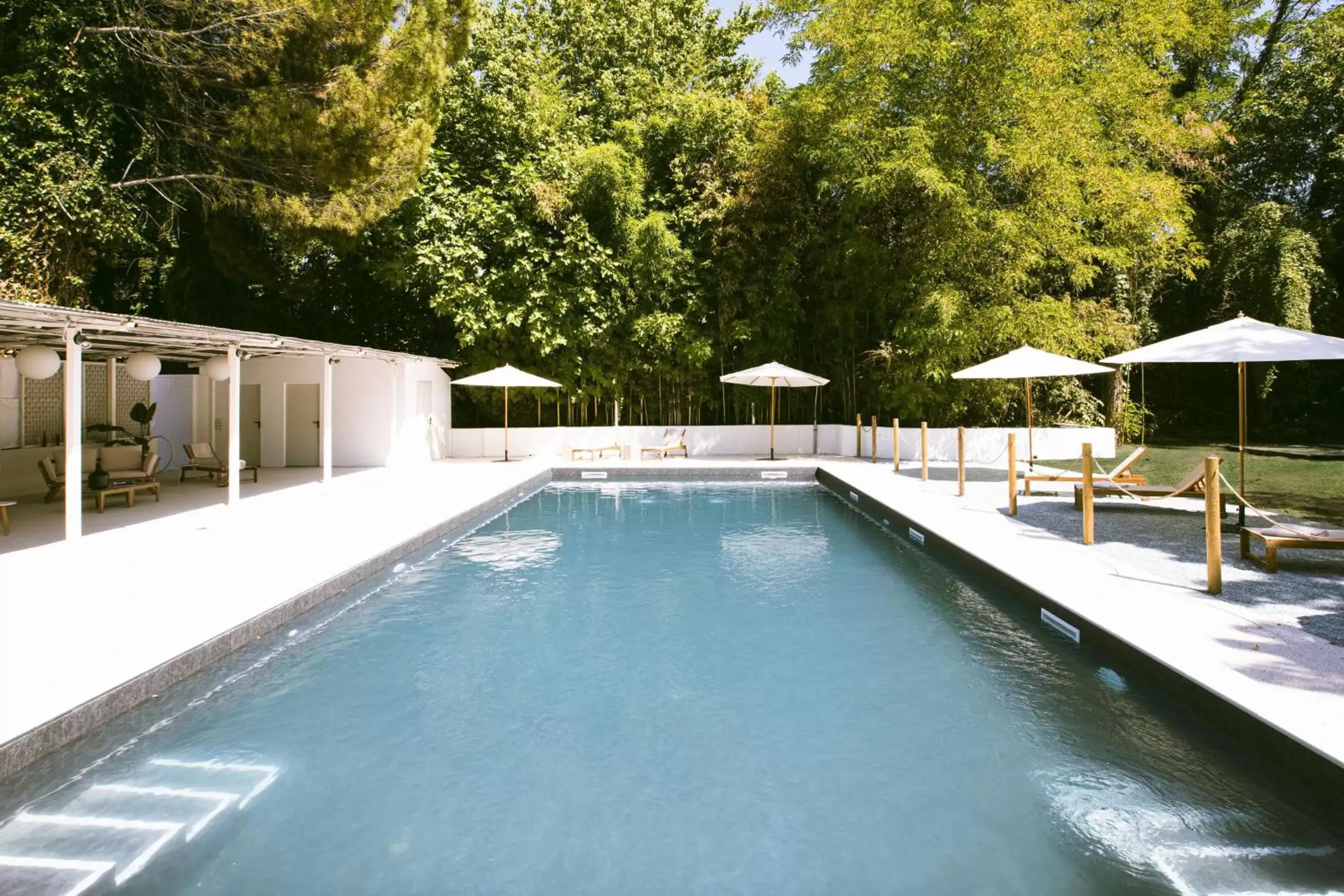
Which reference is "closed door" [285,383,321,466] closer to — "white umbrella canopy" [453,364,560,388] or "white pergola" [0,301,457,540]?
"white pergola" [0,301,457,540]

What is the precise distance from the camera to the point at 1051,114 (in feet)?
35.3

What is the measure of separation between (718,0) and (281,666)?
72.3 feet

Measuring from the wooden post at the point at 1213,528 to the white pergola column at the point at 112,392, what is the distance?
12.6 metres

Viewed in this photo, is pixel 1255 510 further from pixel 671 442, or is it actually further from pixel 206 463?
pixel 206 463

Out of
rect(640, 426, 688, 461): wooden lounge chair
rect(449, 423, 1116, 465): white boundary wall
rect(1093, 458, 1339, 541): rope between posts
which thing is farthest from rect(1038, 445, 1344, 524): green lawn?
rect(640, 426, 688, 461): wooden lounge chair

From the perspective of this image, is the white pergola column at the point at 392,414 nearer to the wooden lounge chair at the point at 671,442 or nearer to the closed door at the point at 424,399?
the closed door at the point at 424,399

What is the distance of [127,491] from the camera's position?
7980 millimetres

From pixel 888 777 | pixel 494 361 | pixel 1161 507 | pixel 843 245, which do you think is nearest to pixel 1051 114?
pixel 843 245

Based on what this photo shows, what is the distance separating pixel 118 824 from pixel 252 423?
455 inches

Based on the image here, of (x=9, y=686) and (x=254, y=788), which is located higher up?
(x=9, y=686)

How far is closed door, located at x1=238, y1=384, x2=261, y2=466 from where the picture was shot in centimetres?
1273

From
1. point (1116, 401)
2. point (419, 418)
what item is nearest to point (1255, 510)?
point (1116, 401)

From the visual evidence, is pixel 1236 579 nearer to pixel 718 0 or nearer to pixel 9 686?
pixel 9 686

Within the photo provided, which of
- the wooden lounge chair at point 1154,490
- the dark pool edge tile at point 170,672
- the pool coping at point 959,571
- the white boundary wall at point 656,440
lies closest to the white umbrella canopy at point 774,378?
the white boundary wall at point 656,440
